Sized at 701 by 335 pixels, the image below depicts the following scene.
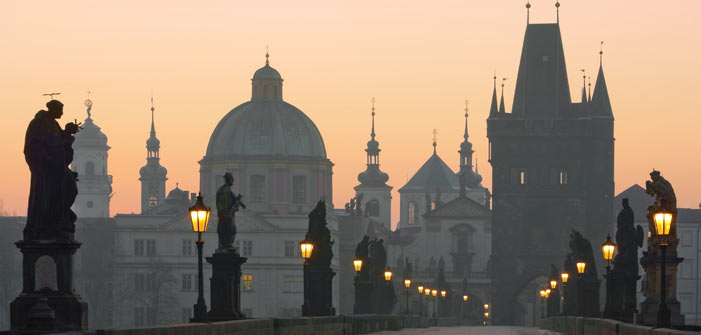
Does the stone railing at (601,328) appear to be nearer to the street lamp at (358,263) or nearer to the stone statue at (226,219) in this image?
the street lamp at (358,263)

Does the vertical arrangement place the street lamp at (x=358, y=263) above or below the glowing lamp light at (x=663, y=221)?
below

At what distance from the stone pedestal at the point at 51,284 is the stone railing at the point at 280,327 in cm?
118

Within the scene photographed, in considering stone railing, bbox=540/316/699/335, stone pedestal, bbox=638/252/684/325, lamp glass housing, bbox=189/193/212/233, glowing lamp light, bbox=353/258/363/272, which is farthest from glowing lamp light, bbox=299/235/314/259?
glowing lamp light, bbox=353/258/363/272

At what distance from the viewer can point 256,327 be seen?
131 feet

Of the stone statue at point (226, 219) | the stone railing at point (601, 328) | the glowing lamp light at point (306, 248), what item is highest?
the stone statue at point (226, 219)

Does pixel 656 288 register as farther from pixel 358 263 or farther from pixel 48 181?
pixel 358 263

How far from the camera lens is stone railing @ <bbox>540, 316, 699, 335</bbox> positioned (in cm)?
3203

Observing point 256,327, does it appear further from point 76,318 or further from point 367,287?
point 367,287

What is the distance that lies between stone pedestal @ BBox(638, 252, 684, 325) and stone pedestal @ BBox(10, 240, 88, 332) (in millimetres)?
23037

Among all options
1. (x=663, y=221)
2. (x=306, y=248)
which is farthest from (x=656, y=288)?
(x=306, y=248)

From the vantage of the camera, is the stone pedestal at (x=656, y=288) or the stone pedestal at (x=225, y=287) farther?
the stone pedestal at (x=656, y=288)

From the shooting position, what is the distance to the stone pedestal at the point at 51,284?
28.3m

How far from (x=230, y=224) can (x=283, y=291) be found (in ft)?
503

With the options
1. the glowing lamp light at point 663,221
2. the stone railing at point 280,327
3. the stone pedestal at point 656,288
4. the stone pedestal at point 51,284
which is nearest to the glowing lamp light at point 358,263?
the stone railing at point 280,327
